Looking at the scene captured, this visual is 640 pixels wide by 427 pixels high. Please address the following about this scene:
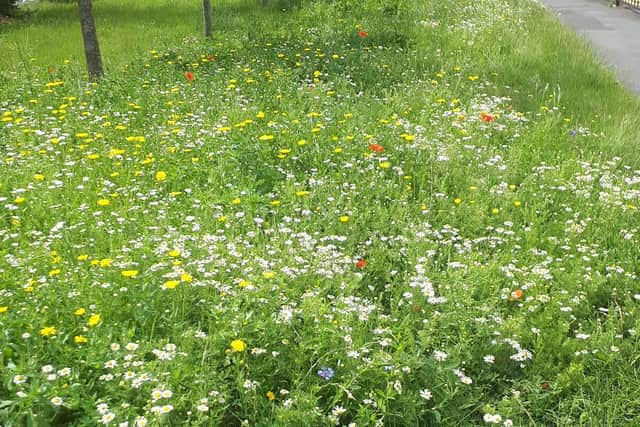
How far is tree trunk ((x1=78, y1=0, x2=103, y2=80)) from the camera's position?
837 centimetres

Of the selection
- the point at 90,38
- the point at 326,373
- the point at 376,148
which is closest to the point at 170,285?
the point at 326,373

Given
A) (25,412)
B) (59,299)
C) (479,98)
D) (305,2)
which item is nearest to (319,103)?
(479,98)

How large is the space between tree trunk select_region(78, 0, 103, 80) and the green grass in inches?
13.0

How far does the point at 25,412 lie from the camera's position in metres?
2.40

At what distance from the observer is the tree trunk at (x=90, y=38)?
837 centimetres

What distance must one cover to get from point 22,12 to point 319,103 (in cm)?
1504

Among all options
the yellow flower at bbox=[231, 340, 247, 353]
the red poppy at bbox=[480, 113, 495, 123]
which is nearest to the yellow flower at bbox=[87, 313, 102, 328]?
the yellow flower at bbox=[231, 340, 247, 353]

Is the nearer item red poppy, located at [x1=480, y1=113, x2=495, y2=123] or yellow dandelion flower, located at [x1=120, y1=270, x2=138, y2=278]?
yellow dandelion flower, located at [x1=120, y1=270, x2=138, y2=278]

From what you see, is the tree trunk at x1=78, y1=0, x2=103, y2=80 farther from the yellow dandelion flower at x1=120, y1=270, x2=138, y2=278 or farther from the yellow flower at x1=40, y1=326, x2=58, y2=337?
the yellow flower at x1=40, y1=326, x2=58, y2=337

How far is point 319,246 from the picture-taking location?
12.9ft

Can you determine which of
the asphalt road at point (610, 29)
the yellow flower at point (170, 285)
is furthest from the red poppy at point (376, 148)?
the asphalt road at point (610, 29)

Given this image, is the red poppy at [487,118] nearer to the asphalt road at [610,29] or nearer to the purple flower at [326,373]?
the asphalt road at [610,29]

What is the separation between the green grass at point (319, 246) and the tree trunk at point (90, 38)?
33 centimetres

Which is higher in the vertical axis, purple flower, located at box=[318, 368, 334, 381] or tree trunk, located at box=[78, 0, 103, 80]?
tree trunk, located at box=[78, 0, 103, 80]
